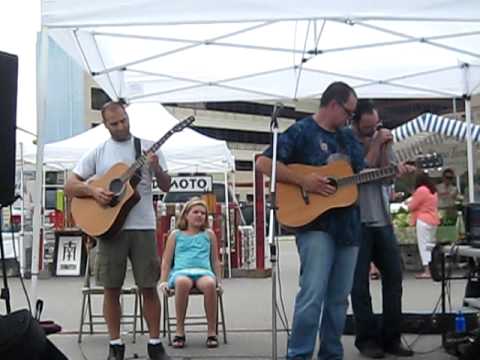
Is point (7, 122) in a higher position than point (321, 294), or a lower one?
higher

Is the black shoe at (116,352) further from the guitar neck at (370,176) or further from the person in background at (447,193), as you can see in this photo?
the person in background at (447,193)

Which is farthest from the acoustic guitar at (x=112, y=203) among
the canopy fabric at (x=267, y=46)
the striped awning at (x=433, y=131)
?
the striped awning at (x=433, y=131)

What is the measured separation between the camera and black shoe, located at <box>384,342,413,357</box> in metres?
5.22

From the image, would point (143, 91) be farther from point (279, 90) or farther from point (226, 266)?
point (226, 266)

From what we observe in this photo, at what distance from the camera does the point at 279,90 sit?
7875 mm

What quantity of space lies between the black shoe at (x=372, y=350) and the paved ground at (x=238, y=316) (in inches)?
2.5

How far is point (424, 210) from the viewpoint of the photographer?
1103 cm

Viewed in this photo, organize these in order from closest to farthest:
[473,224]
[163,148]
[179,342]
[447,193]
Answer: [473,224] → [179,342] → [447,193] → [163,148]

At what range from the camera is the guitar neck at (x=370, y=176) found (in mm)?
4492

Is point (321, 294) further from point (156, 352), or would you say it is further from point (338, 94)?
point (156, 352)

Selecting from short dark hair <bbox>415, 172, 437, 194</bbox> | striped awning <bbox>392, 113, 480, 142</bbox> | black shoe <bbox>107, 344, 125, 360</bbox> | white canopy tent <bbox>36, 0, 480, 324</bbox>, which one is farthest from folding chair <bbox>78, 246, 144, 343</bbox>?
short dark hair <bbox>415, 172, 437, 194</bbox>

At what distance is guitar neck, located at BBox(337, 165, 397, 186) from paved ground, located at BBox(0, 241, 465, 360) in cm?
139

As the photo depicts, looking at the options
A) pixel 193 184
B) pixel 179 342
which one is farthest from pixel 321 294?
pixel 193 184

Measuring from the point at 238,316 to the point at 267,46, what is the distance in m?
2.84
